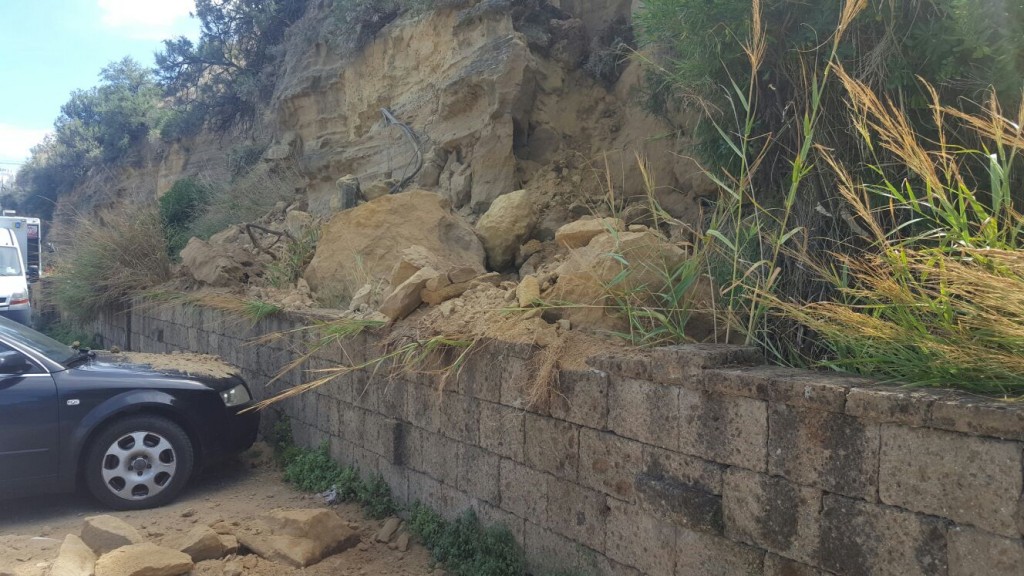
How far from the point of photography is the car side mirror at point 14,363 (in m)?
5.80

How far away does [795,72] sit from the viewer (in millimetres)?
4617

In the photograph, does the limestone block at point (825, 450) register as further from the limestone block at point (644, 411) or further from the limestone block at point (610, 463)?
the limestone block at point (610, 463)

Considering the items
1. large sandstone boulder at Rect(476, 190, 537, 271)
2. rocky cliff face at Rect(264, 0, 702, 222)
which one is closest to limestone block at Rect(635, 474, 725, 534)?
rocky cliff face at Rect(264, 0, 702, 222)

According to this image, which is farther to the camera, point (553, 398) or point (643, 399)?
point (553, 398)

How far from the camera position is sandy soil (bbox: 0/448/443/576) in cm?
470

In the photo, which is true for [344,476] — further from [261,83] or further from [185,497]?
[261,83]

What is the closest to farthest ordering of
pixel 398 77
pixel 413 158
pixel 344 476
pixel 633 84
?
pixel 344 476
pixel 633 84
pixel 413 158
pixel 398 77

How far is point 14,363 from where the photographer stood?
230 inches

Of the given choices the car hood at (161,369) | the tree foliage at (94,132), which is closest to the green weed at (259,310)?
the car hood at (161,369)

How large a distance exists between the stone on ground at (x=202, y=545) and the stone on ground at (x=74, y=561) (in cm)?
51

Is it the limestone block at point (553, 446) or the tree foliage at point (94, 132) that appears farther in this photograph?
the tree foliage at point (94, 132)

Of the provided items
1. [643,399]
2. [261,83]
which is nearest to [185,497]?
[643,399]

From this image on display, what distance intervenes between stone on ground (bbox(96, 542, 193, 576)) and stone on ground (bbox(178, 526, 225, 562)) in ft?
0.44

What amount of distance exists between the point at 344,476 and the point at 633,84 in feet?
16.7
